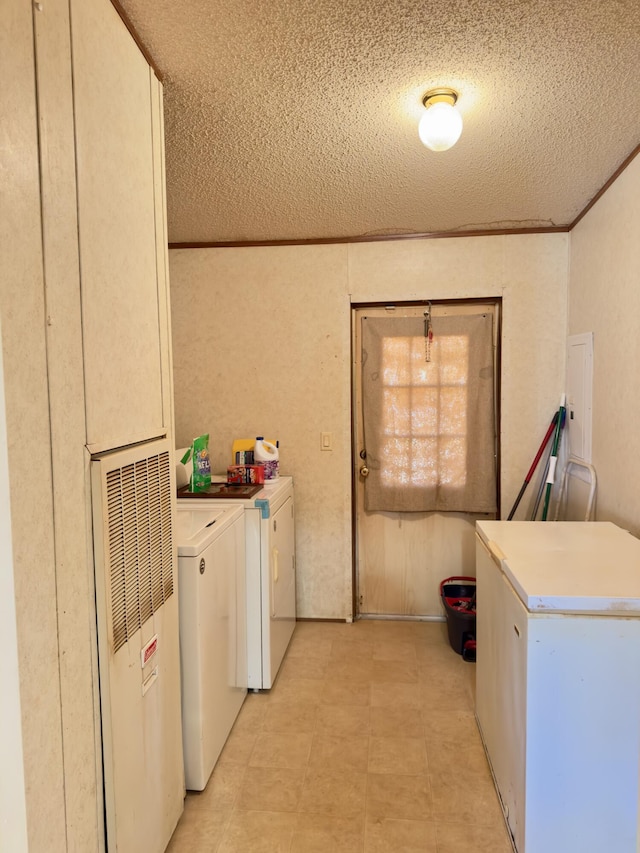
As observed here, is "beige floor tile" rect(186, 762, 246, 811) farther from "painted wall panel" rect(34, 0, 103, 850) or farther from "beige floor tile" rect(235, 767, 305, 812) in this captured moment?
"painted wall panel" rect(34, 0, 103, 850)

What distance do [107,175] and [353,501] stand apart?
2395 millimetres

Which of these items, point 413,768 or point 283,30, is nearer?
point 283,30

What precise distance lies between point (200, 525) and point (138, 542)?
63 cm

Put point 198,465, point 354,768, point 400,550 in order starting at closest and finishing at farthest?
point 354,768 → point 198,465 → point 400,550

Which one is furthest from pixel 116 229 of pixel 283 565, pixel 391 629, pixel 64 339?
pixel 391 629

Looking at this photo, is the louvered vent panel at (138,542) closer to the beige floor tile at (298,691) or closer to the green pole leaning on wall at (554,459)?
the beige floor tile at (298,691)

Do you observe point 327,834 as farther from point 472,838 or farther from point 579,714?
point 579,714

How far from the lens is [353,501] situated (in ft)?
10.8

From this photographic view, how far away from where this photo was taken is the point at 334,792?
74.3 inches

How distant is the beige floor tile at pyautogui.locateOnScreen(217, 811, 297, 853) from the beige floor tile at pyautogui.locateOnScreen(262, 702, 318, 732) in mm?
470

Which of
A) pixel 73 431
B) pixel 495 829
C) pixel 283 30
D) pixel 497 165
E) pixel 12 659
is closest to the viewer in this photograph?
pixel 12 659

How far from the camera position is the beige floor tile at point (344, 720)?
7.33 feet

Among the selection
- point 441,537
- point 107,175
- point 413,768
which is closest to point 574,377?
point 441,537

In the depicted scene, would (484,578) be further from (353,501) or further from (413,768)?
(353,501)
